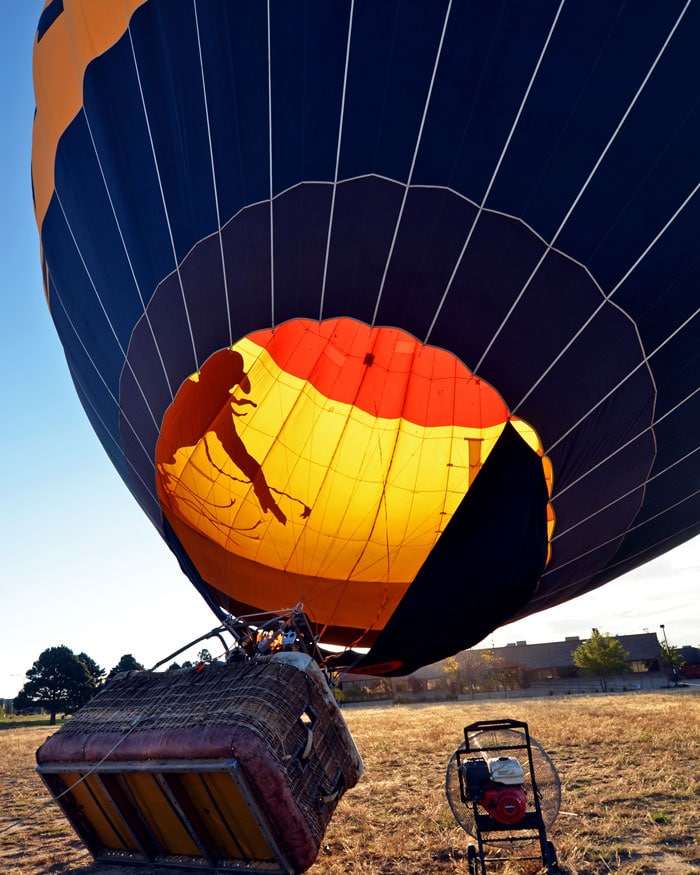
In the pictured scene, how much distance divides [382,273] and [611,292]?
1593 millimetres

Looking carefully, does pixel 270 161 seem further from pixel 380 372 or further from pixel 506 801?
pixel 506 801

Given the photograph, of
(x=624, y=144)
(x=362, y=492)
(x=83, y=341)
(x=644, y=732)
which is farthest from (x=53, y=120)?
(x=644, y=732)

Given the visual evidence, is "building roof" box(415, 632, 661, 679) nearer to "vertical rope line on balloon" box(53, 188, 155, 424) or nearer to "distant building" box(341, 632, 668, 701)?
"distant building" box(341, 632, 668, 701)

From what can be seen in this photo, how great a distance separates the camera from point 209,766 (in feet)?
10.7

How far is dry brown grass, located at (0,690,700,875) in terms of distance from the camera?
4.54 meters

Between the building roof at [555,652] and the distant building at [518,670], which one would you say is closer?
the distant building at [518,670]

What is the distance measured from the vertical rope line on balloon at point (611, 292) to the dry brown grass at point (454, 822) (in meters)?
3.09

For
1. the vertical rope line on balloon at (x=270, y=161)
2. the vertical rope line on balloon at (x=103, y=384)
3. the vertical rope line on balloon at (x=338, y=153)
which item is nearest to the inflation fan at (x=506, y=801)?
the vertical rope line on balloon at (x=338, y=153)

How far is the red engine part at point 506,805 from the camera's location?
13.6 feet

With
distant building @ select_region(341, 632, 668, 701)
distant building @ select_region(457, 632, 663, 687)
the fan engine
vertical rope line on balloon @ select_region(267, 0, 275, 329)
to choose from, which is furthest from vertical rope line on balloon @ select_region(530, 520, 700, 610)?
distant building @ select_region(457, 632, 663, 687)

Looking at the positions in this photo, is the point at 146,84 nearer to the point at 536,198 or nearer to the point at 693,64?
the point at 536,198

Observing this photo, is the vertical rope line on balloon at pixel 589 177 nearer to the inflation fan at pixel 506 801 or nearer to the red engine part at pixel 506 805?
the inflation fan at pixel 506 801

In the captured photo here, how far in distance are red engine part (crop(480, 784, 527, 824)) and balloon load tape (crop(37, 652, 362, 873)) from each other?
2.83ft

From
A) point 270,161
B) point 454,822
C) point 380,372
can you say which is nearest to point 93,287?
point 270,161
